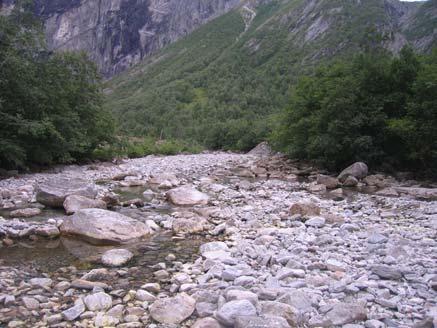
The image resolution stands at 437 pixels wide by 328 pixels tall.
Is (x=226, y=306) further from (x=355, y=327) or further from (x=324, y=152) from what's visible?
(x=324, y=152)

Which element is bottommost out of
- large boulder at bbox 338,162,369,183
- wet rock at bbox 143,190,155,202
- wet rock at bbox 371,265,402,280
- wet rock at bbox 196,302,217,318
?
wet rock at bbox 143,190,155,202

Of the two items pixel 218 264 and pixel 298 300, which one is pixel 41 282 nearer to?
pixel 218 264

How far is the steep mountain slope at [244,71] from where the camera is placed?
286 ft

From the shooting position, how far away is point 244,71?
12281cm

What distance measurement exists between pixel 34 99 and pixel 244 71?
108m

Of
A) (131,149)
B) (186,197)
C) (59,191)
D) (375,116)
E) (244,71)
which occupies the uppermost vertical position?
(244,71)

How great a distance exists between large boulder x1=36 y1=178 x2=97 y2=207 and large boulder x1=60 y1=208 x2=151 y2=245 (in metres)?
3.00

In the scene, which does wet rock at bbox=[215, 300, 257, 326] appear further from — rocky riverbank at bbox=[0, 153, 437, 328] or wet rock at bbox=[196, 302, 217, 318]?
wet rock at bbox=[196, 302, 217, 318]

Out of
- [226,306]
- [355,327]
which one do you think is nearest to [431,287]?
[355,327]

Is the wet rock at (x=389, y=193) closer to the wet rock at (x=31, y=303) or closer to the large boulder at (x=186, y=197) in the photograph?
the large boulder at (x=186, y=197)

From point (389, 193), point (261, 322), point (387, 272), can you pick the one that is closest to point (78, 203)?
point (261, 322)

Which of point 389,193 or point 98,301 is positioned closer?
point 98,301

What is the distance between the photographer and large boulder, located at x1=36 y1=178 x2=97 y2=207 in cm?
1229

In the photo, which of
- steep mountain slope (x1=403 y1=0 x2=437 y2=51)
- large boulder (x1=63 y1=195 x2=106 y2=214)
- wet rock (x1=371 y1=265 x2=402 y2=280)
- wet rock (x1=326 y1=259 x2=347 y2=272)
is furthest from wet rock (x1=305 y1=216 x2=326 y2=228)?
steep mountain slope (x1=403 y1=0 x2=437 y2=51)
